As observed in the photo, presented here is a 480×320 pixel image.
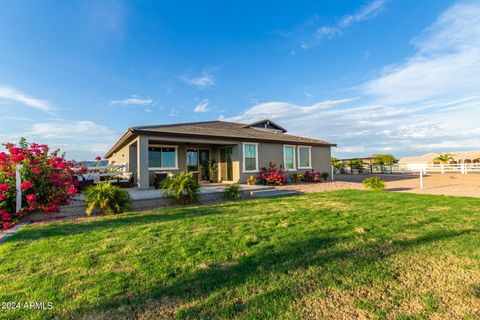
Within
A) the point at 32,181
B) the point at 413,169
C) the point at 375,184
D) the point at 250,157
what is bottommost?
the point at 375,184

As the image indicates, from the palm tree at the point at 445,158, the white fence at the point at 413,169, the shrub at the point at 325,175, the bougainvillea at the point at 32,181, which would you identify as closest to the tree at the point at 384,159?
the white fence at the point at 413,169

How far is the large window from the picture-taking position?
11.6 meters

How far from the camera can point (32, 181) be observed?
5816 mm

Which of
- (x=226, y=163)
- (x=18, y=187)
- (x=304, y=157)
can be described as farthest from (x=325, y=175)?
(x=18, y=187)

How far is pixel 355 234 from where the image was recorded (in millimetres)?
3969

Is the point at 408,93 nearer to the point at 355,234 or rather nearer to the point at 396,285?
the point at 355,234

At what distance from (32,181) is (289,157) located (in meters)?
12.2

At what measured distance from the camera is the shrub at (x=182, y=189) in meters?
7.16

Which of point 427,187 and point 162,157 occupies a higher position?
point 162,157

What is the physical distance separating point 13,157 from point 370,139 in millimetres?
35356

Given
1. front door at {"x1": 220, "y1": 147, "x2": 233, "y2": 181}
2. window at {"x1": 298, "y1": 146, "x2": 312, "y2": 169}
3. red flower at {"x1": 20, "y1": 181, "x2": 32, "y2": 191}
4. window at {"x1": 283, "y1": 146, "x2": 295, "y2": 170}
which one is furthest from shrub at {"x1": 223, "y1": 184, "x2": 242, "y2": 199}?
window at {"x1": 298, "y1": 146, "x2": 312, "y2": 169}

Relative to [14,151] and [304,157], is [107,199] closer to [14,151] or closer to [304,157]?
[14,151]

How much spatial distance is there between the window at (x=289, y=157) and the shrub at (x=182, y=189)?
7.95 m

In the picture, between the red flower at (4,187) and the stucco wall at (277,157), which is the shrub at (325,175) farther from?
the red flower at (4,187)
